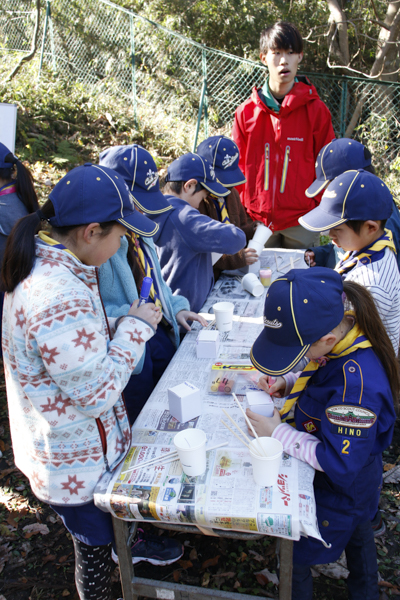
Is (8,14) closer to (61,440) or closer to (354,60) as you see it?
(354,60)

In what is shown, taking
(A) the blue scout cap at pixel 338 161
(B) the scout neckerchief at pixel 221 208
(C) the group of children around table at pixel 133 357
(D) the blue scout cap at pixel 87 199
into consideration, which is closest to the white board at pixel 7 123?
(B) the scout neckerchief at pixel 221 208

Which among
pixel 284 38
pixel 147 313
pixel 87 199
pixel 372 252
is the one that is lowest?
pixel 147 313

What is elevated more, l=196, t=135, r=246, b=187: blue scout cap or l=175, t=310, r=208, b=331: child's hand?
l=196, t=135, r=246, b=187: blue scout cap

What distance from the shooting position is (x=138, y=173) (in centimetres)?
237

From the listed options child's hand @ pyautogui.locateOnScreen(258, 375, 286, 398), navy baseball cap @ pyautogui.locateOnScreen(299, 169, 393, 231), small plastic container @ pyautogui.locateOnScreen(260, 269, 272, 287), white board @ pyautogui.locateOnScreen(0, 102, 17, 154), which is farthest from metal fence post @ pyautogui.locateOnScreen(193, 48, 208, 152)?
child's hand @ pyautogui.locateOnScreen(258, 375, 286, 398)

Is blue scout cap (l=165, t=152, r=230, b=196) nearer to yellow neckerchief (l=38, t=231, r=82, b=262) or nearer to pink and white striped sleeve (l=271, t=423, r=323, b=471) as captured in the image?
yellow neckerchief (l=38, t=231, r=82, b=262)

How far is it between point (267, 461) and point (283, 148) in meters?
3.36

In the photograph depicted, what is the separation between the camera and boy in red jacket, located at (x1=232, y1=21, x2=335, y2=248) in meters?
4.01

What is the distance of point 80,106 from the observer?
8.85 m

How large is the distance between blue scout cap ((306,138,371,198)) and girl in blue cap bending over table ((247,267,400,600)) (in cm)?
117

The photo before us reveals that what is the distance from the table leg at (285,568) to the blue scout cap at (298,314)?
1.94 feet

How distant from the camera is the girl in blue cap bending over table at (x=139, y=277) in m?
2.18

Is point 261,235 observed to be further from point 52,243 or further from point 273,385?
point 52,243

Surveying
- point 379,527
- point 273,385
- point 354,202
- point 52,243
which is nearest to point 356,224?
point 354,202
